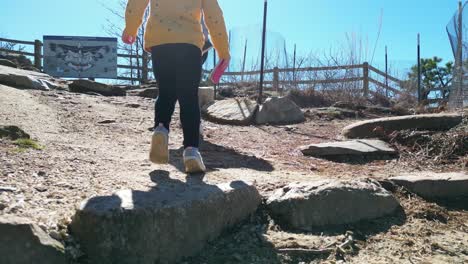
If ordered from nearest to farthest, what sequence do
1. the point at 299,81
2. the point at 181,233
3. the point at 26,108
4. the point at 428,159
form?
the point at 181,233 → the point at 428,159 → the point at 26,108 → the point at 299,81

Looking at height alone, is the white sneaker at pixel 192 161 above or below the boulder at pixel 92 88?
below

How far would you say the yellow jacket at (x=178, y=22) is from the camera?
7.79ft

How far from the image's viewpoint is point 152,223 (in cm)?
153

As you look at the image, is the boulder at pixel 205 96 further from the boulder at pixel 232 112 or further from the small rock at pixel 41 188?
the small rock at pixel 41 188

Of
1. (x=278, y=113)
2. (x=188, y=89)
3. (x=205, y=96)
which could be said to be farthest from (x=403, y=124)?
(x=205, y=96)

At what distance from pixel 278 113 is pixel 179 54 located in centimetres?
316

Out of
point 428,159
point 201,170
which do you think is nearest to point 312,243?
point 201,170

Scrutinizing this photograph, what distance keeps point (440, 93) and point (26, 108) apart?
23.1 ft

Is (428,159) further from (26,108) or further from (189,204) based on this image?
(26,108)

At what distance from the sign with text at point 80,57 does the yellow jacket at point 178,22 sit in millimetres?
10446

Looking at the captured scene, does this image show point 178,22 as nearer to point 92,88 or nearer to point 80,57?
point 92,88

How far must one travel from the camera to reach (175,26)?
7.80 feet

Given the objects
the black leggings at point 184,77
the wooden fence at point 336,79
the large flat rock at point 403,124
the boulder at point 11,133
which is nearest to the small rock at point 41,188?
the black leggings at point 184,77

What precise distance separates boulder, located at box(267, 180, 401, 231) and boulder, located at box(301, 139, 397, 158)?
113 cm
